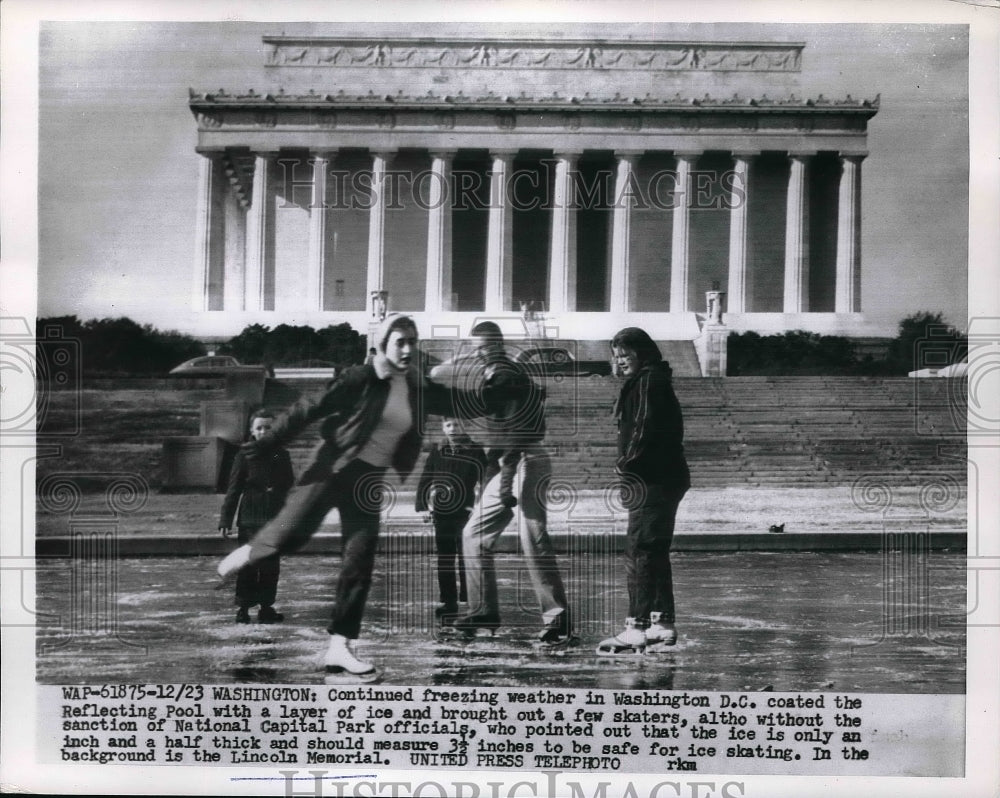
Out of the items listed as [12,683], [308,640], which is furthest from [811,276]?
[12,683]

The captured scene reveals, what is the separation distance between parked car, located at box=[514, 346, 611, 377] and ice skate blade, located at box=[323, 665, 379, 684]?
9.50 ft

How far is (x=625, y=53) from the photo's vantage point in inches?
391

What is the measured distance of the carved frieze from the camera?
964 centimetres

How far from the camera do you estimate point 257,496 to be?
9.64 meters

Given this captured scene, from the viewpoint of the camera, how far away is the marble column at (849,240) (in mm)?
10664

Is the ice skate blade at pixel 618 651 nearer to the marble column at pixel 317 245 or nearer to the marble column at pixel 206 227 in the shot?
the marble column at pixel 317 245

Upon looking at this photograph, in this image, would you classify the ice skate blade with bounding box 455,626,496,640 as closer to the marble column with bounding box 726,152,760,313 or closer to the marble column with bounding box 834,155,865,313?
the marble column with bounding box 726,152,760,313

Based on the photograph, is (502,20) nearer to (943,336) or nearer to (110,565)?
(943,336)

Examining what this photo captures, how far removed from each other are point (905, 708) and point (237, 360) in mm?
6363

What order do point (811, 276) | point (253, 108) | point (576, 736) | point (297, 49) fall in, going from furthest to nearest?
1. point (811, 276)
2. point (253, 108)
3. point (297, 49)
4. point (576, 736)

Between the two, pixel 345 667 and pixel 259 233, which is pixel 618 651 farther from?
pixel 259 233

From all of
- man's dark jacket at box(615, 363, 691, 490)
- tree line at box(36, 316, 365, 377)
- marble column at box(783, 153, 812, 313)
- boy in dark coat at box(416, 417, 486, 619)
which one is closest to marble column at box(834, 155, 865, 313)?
marble column at box(783, 153, 812, 313)

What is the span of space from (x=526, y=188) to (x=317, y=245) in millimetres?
2057

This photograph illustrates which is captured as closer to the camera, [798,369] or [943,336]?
[943,336]
